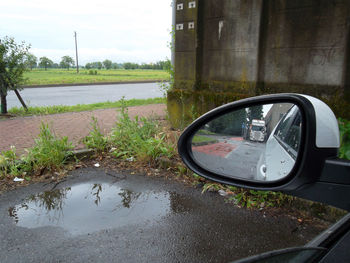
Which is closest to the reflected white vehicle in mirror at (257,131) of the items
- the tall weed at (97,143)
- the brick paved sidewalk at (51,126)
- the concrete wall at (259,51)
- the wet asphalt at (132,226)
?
the wet asphalt at (132,226)

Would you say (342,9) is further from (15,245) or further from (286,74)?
(15,245)

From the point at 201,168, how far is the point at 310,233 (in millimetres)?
1849

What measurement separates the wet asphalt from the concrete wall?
2045 mm

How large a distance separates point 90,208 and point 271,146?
8.61 ft

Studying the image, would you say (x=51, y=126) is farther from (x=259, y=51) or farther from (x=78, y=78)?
(x=78, y=78)

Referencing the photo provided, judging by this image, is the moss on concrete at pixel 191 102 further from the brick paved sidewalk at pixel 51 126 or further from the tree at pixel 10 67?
the tree at pixel 10 67

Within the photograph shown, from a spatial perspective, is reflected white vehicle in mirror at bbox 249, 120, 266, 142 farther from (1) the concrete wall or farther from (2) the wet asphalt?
(1) the concrete wall

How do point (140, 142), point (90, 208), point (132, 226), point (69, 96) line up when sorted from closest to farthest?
point (132, 226) → point (90, 208) → point (140, 142) → point (69, 96)

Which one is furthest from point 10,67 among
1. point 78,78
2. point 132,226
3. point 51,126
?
point 78,78

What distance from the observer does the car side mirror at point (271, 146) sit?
1074 mm

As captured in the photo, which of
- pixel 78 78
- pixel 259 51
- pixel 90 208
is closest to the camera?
pixel 90 208

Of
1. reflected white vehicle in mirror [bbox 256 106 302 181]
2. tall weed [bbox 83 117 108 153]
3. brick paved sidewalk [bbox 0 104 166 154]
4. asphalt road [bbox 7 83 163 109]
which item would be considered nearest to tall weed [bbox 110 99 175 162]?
tall weed [bbox 83 117 108 153]

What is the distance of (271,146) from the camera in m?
1.41

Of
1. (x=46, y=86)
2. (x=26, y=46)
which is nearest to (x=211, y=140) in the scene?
(x=26, y=46)
